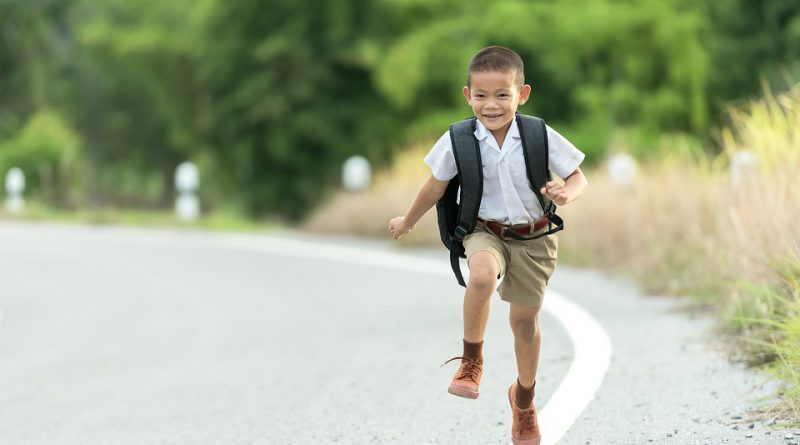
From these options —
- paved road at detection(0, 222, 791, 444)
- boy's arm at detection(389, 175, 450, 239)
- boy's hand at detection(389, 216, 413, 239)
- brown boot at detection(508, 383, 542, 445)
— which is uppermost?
boy's arm at detection(389, 175, 450, 239)

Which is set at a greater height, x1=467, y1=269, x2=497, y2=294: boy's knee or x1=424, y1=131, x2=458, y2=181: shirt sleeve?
x1=424, y1=131, x2=458, y2=181: shirt sleeve

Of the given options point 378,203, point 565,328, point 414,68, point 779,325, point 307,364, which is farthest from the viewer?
point 414,68

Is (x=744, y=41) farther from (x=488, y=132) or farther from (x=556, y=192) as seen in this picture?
(x=556, y=192)

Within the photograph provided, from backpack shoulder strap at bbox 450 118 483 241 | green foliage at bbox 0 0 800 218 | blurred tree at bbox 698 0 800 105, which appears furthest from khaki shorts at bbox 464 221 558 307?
blurred tree at bbox 698 0 800 105

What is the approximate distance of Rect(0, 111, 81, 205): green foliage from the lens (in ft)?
103

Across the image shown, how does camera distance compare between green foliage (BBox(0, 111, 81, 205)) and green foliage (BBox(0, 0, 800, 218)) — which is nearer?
green foliage (BBox(0, 0, 800, 218))

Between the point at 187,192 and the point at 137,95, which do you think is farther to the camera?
the point at 137,95

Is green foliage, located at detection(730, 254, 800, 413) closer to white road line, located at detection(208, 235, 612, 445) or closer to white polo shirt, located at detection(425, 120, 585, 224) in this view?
white road line, located at detection(208, 235, 612, 445)

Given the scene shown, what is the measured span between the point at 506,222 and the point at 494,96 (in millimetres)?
483

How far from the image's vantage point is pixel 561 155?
4.61 meters

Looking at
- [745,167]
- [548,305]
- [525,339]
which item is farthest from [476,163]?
[745,167]

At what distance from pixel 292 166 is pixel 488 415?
24871 millimetres

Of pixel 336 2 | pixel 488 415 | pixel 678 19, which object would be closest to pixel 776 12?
pixel 678 19

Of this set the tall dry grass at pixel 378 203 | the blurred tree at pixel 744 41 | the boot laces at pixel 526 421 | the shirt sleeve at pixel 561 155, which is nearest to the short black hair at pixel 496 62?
the shirt sleeve at pixel 561 155
